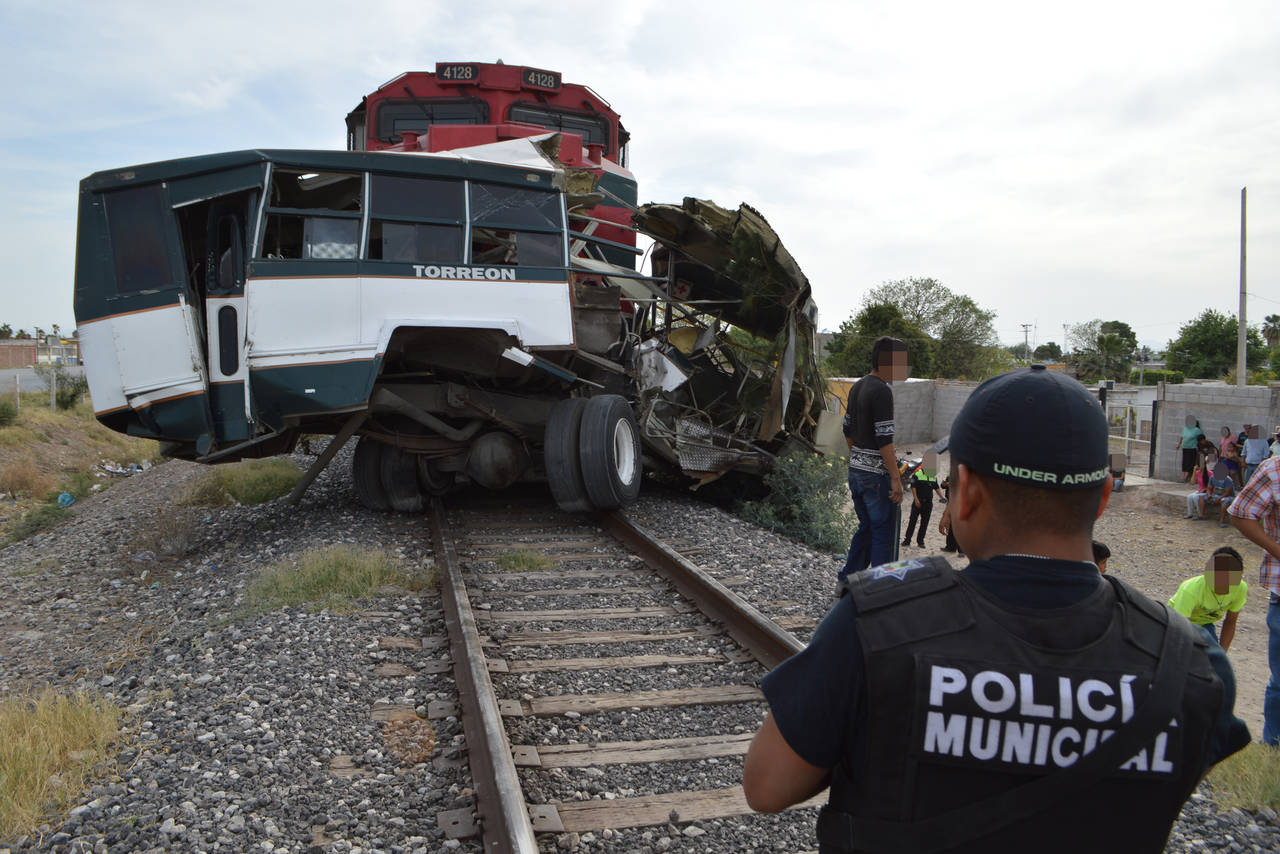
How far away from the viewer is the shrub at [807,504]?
30.0 ft

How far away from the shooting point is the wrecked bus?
6.75 meters

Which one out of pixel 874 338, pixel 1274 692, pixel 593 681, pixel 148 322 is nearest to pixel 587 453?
pixel 593 681

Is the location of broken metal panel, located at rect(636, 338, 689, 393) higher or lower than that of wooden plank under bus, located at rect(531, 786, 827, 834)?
higher

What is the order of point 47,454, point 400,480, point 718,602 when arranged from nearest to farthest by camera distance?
point 718,602 → point 400,480 → point 47,454

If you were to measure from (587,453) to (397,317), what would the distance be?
1.93m

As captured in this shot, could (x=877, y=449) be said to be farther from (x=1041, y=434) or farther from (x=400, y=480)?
(x=400, y=480)

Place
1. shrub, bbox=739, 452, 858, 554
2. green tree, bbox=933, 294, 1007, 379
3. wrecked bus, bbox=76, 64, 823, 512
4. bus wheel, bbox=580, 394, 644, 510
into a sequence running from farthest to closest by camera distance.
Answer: green tree, bbox=933, 294, 1007, 379, shrub, bbox=739, 452, 858, 554, bus wheel, bbox=580, 394, 644, 510, wrecked bus, bbox=76, 64, 823, 512

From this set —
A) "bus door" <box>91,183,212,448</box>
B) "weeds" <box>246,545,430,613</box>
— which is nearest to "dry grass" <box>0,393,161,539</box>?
"bus door" <box>91,183,212,448</box>

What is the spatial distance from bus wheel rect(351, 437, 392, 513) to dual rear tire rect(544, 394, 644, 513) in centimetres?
183

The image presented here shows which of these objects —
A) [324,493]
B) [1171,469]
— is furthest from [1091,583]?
[1171,469]

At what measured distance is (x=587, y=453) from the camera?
7738mm

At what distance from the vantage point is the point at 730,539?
7492 mm

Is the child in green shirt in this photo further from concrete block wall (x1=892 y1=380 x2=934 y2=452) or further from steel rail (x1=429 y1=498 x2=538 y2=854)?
concrete block wall (x1=892 y1=380 x2=934 y2=452)

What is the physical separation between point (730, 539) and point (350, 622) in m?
3.33
